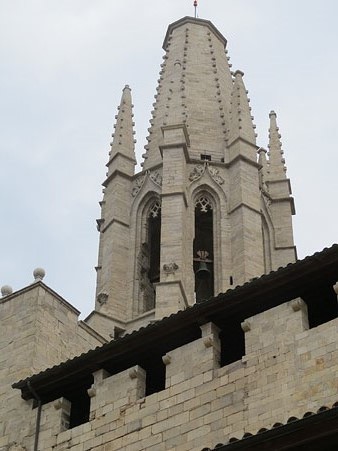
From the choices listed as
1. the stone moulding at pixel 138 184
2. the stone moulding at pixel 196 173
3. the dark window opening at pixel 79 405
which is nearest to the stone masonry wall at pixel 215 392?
the dark window opening at pixel 79 405

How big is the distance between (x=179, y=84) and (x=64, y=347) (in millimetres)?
24993

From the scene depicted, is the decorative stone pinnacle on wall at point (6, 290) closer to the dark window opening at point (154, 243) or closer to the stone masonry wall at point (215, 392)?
the stone masonry wall at point (215, 392)

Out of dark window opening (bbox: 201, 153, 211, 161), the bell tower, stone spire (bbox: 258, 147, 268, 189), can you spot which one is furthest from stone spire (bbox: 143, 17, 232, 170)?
stone spire (bbox: 258, 147, 268, 189)

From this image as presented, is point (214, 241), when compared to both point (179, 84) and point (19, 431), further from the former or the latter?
point (19, 431)

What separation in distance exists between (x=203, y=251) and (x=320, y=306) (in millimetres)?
23541

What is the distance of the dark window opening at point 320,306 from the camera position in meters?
17.5

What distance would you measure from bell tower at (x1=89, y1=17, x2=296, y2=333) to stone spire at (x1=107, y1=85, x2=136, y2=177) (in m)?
0.05

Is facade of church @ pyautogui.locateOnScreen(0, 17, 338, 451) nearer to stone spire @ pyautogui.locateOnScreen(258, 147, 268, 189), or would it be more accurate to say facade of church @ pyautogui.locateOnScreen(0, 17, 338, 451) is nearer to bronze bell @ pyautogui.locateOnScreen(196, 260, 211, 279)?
bronze bell @ pyautogui.locateOnScreen(196, 260, 211, 279)

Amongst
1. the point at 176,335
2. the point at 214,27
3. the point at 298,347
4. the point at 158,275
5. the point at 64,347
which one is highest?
the point at 214,27

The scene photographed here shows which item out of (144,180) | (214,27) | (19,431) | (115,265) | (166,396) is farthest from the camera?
(214,27)

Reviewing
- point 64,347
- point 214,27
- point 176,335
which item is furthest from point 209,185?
point 176,335

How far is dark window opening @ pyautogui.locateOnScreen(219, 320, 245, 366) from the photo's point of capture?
60.2 feet

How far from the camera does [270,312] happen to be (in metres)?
17.7

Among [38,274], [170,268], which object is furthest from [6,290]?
[170,268]
